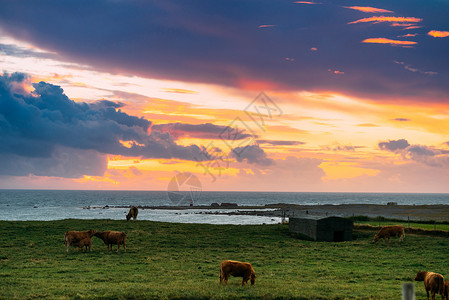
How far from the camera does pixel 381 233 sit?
38.6 m

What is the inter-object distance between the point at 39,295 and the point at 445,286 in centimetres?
1633

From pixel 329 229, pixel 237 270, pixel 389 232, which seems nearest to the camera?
pixel 237 270

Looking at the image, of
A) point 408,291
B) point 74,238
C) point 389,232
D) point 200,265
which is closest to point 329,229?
point 389,232

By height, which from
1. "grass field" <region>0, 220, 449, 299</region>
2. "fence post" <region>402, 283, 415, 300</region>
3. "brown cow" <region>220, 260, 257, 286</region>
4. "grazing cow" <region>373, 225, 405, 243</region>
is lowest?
"grass field" <region>0, 220, 449, 299</region>

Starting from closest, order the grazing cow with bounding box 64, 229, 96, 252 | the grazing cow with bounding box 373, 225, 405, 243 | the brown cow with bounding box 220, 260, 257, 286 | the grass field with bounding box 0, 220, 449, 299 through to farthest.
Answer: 1. the grass field with bounding box 0, 220, 449, 299
2. the brown cow with bounding box 220, 260, 257, 286
3. the grazing cow with bounding box 64, 229, 96, 252
4. the grazing cow with bounding box 373, 225, 405, 243

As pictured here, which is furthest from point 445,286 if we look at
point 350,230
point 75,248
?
point 350,230

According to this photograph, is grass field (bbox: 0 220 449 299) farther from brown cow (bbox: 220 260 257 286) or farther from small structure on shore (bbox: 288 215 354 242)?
small structure on shore (bbox: 288 215 354 242)

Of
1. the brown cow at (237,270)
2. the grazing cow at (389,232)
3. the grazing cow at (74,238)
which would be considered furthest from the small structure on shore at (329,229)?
the brown cow at (237,270)

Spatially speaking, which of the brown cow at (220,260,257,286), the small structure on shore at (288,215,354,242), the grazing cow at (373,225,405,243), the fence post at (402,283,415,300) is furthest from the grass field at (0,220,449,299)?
the fence post at (402,283,415,300)

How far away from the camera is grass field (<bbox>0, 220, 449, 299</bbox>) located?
1758 centimetres

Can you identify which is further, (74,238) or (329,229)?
(329,229)

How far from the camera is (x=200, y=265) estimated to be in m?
25.8

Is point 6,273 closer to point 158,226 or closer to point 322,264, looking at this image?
point 322,264

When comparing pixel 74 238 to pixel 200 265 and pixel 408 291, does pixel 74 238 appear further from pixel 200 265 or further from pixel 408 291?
pixel 408 291
